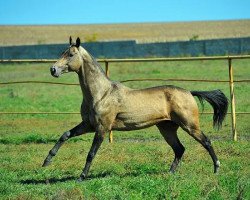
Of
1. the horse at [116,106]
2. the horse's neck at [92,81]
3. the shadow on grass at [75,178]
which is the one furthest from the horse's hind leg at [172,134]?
the horse's neck at [92,81]

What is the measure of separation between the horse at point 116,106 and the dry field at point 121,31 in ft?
229

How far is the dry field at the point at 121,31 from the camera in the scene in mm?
81562

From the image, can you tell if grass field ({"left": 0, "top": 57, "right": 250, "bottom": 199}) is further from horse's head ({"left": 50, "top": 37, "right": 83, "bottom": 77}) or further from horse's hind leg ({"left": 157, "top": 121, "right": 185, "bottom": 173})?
horse's head ({"left": 50, "top": 37, "right": 83, "bottom": 77})

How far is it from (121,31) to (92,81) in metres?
86.1

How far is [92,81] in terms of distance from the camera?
8.65m

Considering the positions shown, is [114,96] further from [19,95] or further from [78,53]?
[19,95]

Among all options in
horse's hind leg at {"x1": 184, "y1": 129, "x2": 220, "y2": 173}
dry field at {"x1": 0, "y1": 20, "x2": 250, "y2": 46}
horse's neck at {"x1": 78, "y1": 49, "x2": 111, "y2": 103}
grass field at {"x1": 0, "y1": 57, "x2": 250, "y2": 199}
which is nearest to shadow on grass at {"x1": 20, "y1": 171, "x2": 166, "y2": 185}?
grass field at {"x1": 0, "y1": 57, "x2": 250, "y2": 199}

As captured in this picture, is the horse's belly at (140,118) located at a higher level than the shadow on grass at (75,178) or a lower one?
higher

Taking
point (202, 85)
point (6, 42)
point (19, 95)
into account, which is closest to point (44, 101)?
point (19, 95)

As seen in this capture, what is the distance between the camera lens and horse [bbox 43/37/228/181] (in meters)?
8.52

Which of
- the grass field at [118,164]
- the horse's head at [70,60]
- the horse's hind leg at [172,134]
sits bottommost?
the grass field at [118,164]

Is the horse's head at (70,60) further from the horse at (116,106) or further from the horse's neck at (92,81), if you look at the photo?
the horse's neck at (92,81)

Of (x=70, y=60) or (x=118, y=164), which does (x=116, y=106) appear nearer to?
(x=70, y=60)

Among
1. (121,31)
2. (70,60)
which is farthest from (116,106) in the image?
(121,31)
